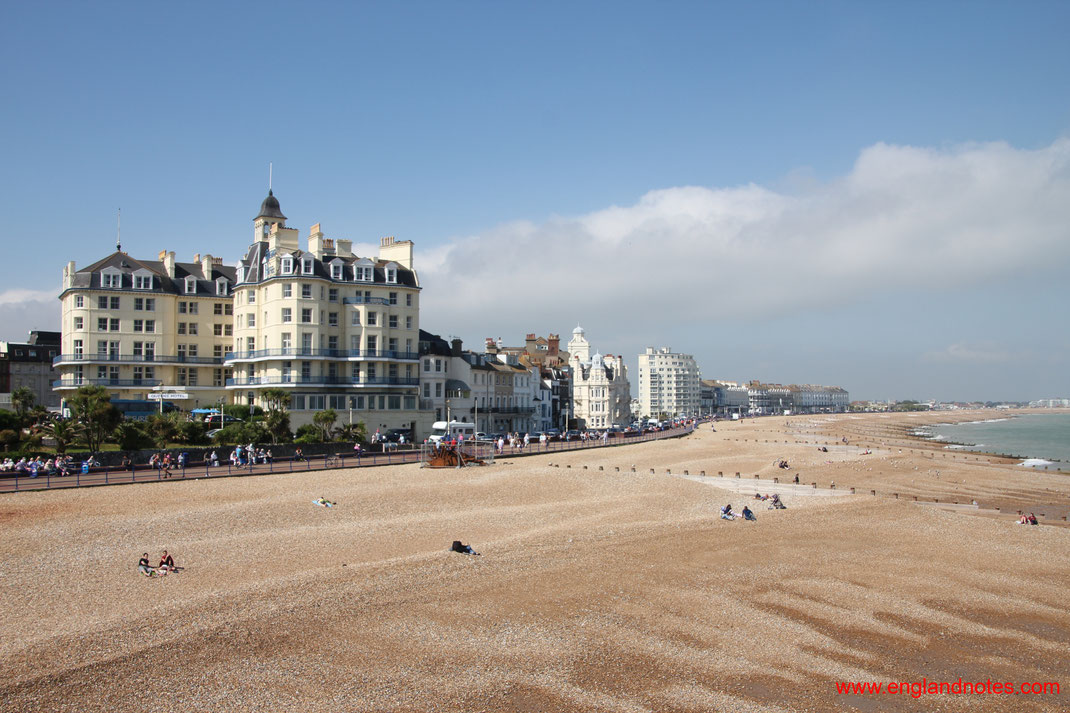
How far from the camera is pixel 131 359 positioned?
163 feet

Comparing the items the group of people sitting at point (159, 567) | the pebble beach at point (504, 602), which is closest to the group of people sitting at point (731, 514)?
the pebble beach at point (504, 602)

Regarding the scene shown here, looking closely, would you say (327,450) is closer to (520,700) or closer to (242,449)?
(242,449)

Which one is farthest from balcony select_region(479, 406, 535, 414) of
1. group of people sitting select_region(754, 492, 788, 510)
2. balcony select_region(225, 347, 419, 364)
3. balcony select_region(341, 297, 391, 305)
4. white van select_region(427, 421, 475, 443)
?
group of people sitting select_region(754, 492, 788, 510)

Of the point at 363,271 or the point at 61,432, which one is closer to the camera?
the point at 61,432

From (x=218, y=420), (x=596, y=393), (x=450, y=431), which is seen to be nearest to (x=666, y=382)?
(x=596, y=393)

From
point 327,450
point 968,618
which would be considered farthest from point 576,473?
point 968,618

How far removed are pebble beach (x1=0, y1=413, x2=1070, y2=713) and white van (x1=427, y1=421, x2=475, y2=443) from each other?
14838 millimetres

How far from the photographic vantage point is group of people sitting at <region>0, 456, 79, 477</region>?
2848cm

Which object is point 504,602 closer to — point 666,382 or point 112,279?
point 112,279

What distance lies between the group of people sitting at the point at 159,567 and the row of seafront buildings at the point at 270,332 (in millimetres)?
27845

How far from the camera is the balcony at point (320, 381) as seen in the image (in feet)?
152

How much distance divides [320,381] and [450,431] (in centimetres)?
878

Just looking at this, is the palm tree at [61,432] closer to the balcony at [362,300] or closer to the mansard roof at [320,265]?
the mansard roof at [320,265]

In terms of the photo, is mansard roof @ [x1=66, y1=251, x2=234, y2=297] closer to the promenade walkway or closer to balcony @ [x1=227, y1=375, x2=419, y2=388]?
balcony @ [x1=227, y1=375, x2=419, y2=388]
